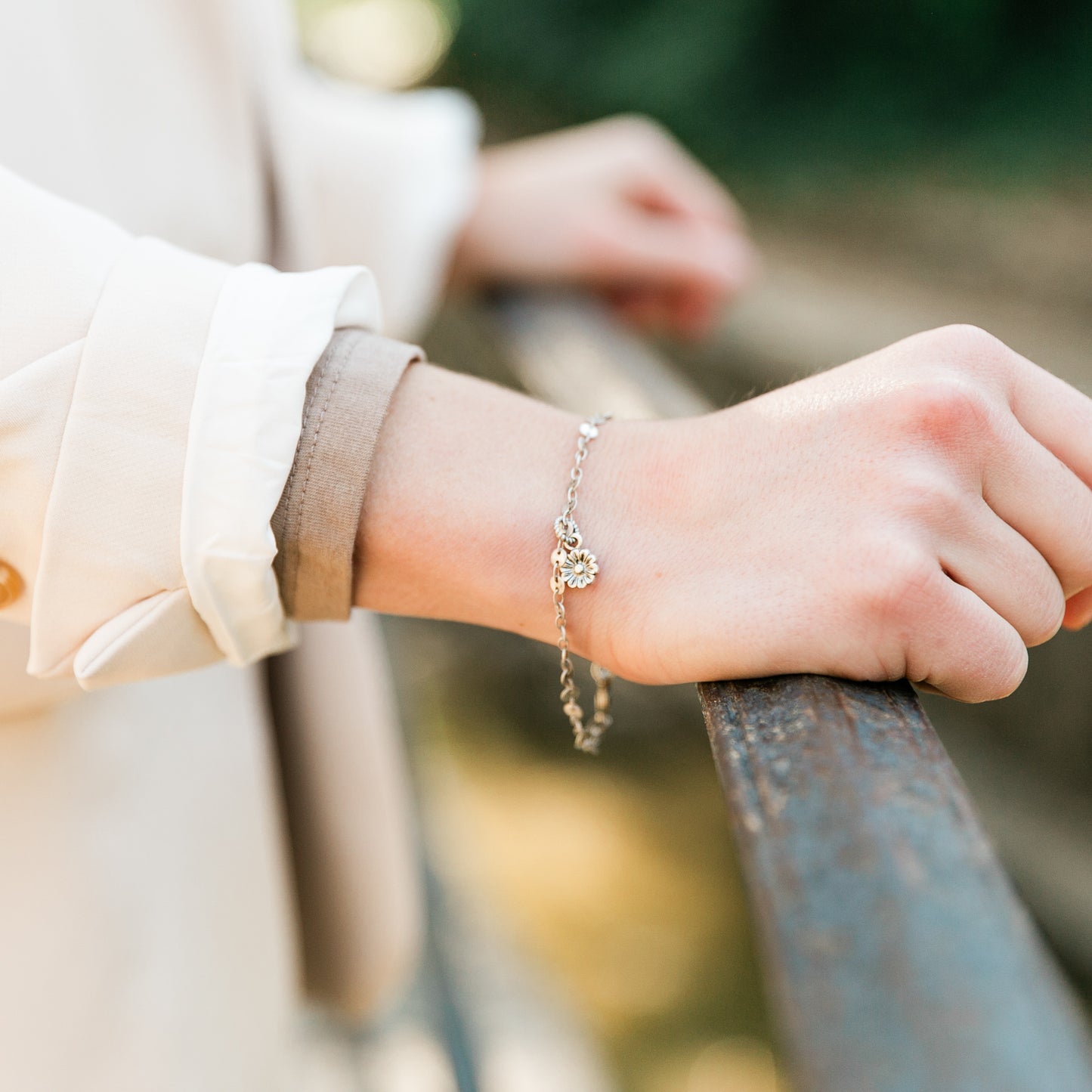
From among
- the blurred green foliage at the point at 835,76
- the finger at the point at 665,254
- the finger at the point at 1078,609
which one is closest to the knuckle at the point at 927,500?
the finger at the point at 1078,609

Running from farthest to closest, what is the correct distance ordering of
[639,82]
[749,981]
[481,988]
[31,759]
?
[639,82]
[749,981]
[481,988]
[31,759]

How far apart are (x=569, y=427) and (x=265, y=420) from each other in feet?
0.49

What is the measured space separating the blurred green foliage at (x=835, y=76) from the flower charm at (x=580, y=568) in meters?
1.46

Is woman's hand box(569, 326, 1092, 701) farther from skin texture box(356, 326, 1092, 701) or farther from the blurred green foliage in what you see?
the blurred green foliage

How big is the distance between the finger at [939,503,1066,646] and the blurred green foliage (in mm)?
1405

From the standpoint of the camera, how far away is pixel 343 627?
919 millimetres

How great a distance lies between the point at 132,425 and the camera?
40 centimetres

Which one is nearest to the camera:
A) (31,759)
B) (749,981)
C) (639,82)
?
(31,759)

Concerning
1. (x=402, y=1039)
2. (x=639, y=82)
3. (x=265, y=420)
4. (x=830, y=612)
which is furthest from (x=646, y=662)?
(x=639, y=82)

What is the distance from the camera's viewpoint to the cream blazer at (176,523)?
1.31ft

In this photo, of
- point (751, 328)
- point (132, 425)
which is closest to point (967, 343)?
point (132, 425)

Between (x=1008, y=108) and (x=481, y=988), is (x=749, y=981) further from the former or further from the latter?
(x=1008, y=108)

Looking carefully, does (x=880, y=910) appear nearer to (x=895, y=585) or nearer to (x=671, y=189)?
(x=895, y=585)

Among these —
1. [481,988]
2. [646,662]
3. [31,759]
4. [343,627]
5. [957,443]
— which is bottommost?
[481,988]
